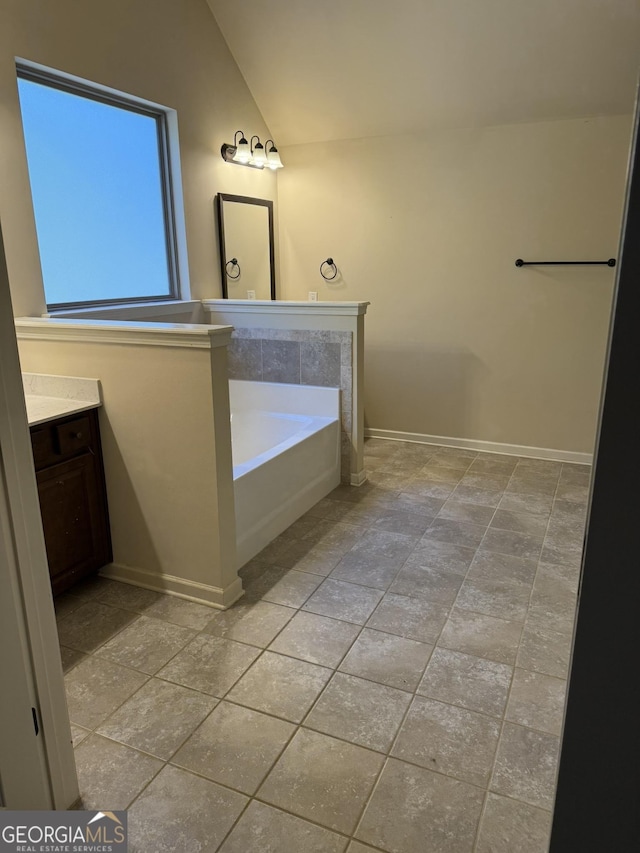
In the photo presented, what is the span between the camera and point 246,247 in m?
4.37

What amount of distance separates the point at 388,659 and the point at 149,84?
3.18 m

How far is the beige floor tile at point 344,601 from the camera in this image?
2.38 m

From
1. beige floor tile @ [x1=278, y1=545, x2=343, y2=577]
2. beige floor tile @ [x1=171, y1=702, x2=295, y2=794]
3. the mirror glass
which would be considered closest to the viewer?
beige floor tile @ [x1=171, y1=702, x2=295, y2=794]

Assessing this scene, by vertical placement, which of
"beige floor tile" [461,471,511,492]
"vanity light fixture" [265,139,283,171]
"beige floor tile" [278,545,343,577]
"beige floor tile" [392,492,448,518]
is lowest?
"beige floor tile" [278,545,343,577]

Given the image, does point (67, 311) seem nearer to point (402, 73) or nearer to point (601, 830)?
point (402, 73)

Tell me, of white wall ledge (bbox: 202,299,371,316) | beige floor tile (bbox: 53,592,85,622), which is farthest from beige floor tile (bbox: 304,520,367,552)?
white wall ledge (bbox: 202,299,371,316)

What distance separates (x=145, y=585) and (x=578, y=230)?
3320 mm

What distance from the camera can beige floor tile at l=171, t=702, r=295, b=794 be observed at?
1645 mm

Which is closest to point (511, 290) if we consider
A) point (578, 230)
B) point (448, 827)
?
point (578, 230)

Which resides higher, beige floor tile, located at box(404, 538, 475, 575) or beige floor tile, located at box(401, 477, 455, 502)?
beige floor tile, located at box(401, 477, 455, 502)

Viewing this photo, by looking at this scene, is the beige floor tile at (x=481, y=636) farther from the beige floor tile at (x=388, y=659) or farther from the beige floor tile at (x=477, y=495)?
the beige floor tile at (x=477, y=495)

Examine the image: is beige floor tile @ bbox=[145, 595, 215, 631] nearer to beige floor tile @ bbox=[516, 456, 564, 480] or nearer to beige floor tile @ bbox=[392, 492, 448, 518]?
beige floor tile @ bbox=[392, 492, 448, 518]

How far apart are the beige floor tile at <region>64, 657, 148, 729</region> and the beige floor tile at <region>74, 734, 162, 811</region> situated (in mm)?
96

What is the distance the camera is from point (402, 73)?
12.4 ft
